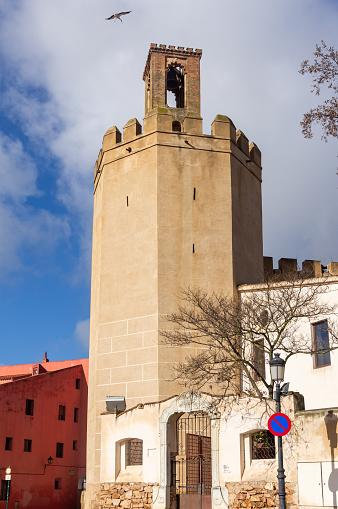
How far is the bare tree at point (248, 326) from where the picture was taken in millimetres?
19645

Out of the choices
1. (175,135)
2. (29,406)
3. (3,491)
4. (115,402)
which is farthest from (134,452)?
(29,406)

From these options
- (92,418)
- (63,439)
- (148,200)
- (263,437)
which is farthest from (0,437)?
(263,437)

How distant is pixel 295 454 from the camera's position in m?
15.5

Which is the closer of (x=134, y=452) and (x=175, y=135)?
(x=134, y=452)

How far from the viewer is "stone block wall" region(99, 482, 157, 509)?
18.2 meters

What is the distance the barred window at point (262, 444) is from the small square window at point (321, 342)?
5.44 metres

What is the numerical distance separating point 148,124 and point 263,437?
1493 cm

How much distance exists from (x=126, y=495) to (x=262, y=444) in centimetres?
447

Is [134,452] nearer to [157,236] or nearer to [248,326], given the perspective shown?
[248,326]

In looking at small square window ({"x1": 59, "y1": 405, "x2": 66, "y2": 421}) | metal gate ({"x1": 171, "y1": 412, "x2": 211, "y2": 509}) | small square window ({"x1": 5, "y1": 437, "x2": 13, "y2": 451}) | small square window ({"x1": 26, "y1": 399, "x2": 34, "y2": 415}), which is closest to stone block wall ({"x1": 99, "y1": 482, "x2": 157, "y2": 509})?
metal gate ({"x1": 171, "y1": 412, "x2": 211, "y2": 509})

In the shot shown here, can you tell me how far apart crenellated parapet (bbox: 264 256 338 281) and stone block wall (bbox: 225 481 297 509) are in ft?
29.1

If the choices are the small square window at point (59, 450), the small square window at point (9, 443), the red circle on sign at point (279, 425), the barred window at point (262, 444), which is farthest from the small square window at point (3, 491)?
the red circle on sign at point (279, 425)

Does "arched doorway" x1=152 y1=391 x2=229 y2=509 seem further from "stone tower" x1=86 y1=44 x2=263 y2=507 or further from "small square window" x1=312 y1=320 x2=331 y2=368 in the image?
"small square window" x1=312 y1=320 x2=331 y2=368

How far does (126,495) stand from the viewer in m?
18.7
